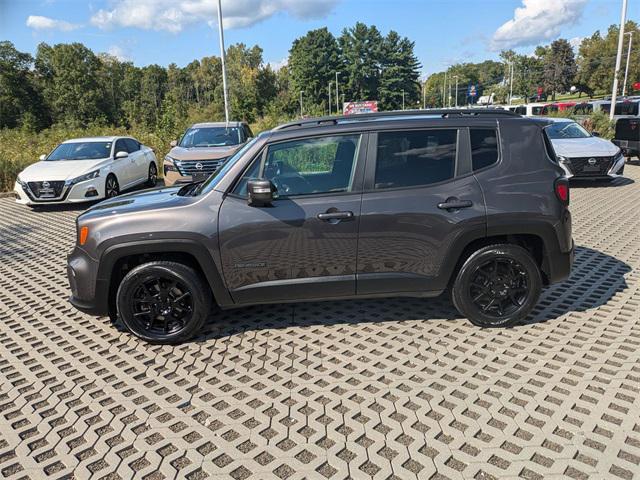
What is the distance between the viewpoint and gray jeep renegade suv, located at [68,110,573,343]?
3.88 metres

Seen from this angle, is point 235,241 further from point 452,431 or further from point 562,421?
point 562,421

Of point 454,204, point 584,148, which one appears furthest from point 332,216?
point 584,148

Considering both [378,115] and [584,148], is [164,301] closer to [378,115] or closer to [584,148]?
[378,115]

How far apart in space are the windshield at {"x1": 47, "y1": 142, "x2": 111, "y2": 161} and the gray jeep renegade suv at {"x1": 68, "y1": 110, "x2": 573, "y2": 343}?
8.29 meters

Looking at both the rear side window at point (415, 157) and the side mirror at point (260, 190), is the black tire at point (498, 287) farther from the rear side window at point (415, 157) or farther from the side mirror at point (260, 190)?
the side mirror at point (260, 190)

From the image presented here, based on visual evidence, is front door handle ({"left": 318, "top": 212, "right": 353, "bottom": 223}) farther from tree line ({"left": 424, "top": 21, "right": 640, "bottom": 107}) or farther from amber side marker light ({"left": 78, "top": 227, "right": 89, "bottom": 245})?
tree line ({"left": 424, "top": 21, "right": 640, "bottom": 107})

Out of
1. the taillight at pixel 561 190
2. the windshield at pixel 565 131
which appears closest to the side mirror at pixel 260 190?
the taillight at pixel 561 190

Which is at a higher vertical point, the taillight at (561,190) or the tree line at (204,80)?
the tree line at (204,80)

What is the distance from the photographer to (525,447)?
8.83 feet

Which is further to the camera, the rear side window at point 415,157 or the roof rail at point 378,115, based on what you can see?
the roof rail at point 378,115

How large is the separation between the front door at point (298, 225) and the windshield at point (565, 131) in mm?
10022

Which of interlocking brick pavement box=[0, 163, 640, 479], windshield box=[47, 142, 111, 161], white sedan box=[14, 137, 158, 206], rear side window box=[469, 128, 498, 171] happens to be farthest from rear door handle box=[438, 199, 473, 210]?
windshield box=[47, 142, 111, 161]

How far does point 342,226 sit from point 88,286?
7.02 ft

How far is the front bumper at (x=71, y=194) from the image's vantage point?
33.7 feet
